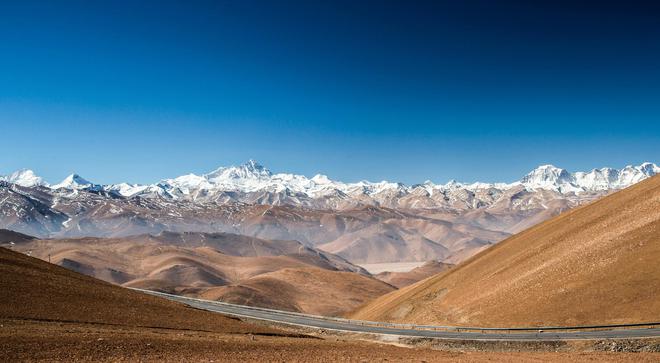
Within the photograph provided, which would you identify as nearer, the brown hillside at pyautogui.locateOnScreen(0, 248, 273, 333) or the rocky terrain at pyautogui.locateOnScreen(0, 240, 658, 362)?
the rocky terrain at pyautogui.locateOnScreen(0, 240, 658, 362)

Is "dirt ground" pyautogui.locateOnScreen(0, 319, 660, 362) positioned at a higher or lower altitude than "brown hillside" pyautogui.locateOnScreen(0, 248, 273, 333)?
lower

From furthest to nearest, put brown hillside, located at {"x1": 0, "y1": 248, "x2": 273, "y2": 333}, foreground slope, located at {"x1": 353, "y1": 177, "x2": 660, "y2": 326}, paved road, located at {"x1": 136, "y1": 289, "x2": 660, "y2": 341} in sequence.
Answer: foreground slope, located at {"x1": 353, "y1": 177, "x2": 660, "y2": 326}, paved road, located at {"x1": 136, "y1": 289, "x2": 660, "y2": 341}, brown hillside, located at {"x1": 0, "y1": 248, "x2": 273, "y2": 333}

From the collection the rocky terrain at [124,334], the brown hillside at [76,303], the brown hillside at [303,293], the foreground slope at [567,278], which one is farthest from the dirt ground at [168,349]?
the brown hillside at [303,293]

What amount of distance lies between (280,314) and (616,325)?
51441 millimetres

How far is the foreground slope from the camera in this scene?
53344 mm

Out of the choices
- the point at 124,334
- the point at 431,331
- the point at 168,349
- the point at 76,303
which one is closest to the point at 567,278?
the point at 431,331

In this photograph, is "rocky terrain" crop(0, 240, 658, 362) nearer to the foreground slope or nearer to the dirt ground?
the dirt ground

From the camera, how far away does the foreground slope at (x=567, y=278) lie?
175 feet

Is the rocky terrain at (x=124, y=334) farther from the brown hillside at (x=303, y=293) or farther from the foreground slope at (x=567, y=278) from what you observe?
the brown hillside at (x=303, y=293)

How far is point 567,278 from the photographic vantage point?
202ft

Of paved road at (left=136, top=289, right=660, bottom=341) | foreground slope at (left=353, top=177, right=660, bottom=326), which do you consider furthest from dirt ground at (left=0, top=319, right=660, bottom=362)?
foreground slope at (left=353, top=177, right=660, bottom=326)

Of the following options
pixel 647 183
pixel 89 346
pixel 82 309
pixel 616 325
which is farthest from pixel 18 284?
pixel 647 183

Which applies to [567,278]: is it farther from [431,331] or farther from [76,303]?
[76,303]

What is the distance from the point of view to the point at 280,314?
82250mm
